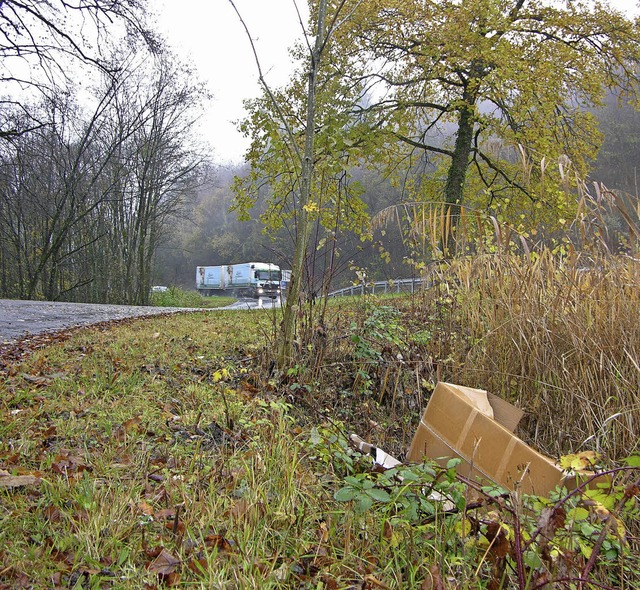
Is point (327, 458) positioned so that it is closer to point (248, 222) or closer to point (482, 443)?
point (482, 443)

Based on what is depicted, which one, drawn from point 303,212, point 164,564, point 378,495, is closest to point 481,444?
point 378,495

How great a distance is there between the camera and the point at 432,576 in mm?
1095

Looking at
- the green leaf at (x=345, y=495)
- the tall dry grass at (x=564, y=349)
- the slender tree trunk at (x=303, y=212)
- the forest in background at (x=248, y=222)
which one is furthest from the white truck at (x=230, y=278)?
the green leaf at (x=345, y=495)

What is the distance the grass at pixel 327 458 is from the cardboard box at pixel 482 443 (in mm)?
229

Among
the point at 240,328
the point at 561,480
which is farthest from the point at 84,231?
the point at 561,480

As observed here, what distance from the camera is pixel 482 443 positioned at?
1.83 meters

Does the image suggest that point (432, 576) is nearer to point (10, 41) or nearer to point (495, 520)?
point (495, 520)

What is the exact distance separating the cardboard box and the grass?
0.75 feet

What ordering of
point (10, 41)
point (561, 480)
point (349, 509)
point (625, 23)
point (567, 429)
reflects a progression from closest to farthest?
point (349, 509)
point (561, 480)
point (567, 429)
point (10, 41)
point (625, 23)

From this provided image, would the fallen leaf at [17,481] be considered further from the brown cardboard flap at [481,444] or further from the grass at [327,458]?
the brown cardboard flap at [481,444]

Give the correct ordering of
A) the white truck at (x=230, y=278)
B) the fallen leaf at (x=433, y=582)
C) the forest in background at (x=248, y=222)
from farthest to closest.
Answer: the white truck at (x=230, y=278), the forest in background at (x=248, y=222), the fallen leaf at (x=433, y=582)

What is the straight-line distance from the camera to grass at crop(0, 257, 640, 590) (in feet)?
3.79

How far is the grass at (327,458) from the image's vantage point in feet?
3.79

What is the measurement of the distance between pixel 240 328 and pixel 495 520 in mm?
4702
